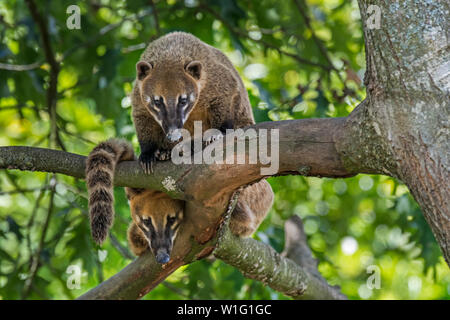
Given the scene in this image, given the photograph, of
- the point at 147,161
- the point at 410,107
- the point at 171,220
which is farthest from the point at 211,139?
the point at 410,107

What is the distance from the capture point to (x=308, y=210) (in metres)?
11.5

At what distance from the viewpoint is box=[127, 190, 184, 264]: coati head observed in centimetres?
524

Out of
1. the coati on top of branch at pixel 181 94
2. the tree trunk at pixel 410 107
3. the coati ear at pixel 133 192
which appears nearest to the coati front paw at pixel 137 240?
the coati ear at pixel 133 192

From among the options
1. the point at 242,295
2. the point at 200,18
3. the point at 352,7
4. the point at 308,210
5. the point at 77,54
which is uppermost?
the point at 352,7

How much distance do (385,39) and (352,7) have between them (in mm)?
6040

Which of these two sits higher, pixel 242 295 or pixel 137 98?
pixel 137 98

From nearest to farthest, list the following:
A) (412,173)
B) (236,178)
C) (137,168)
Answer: (412,173)
(236,178)
(137,168)

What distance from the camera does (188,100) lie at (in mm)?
5516

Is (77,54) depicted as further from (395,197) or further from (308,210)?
(308,210)

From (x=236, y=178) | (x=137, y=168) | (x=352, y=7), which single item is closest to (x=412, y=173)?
(x=236, y=178)

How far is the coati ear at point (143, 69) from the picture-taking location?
18.5 ft

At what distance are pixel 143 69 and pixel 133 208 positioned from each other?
4.50ft

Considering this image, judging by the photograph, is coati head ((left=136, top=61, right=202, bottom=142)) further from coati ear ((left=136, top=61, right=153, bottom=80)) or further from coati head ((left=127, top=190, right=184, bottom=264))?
coati head ((left=127, top=190, right=184, bottom=264))

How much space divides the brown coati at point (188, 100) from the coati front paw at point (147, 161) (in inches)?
1.1
